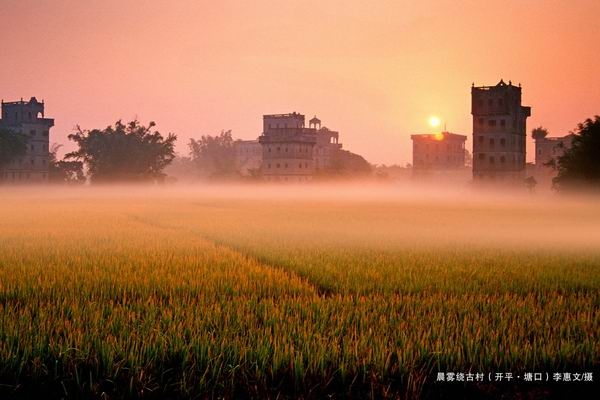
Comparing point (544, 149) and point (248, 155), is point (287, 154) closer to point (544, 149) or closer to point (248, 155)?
point (248, 155)

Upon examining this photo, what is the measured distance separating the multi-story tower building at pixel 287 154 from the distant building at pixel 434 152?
2816cm

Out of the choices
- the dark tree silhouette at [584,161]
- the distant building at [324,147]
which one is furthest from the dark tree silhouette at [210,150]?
the dark tree silhouette at [584,161]

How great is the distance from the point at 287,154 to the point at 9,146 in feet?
135

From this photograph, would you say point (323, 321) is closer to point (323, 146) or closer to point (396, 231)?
point (396, 231)

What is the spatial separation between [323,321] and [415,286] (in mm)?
3474

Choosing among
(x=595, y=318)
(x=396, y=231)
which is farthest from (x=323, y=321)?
(x=396, y=231)

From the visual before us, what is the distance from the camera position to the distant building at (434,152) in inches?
4651

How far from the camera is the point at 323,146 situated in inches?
4532

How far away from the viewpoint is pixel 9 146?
93.4 meters

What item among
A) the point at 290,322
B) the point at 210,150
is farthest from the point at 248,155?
the point at 290,322

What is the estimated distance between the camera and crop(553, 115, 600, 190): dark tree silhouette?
56656 mm

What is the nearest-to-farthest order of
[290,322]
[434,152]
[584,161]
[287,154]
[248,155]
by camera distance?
[290,322] → [584,161] → [287,154] → [434,152] → [248,155]

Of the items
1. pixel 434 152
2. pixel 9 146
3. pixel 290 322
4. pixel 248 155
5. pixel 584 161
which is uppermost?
pixel 434 152

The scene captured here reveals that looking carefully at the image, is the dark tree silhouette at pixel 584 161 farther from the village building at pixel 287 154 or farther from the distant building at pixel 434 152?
the distant building at pixel 434 152
